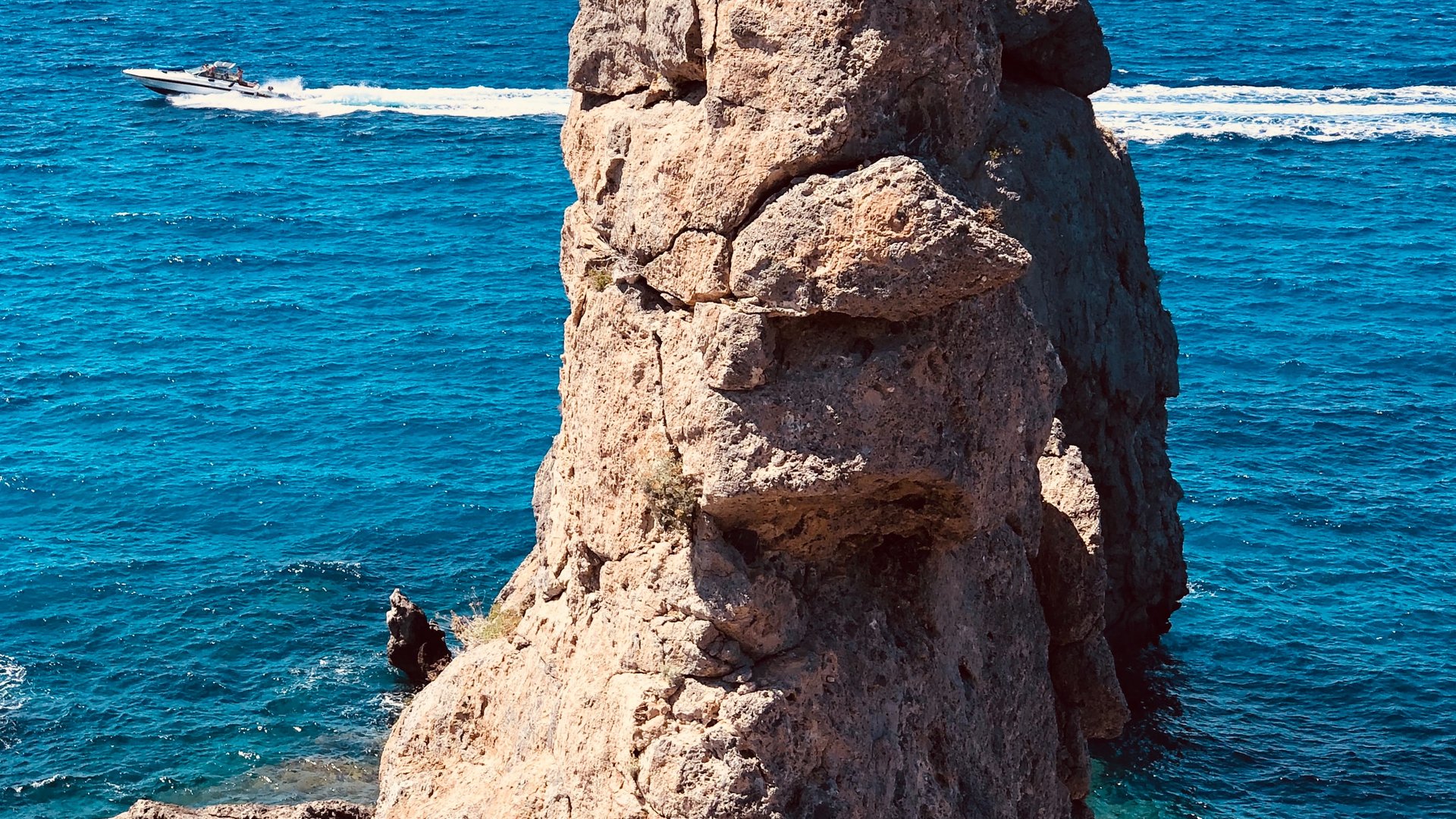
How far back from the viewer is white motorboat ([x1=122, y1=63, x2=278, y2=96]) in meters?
95.3

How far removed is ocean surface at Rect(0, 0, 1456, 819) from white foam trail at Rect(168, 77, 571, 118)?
37 centimetres

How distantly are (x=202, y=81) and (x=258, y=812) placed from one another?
7735 centimetres

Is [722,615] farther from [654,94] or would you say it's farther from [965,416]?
[654,94]

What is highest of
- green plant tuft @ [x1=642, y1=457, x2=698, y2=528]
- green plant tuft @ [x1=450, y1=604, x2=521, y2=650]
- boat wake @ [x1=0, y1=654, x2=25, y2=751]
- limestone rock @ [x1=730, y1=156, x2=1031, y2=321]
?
limestone rock @ [x1=730, y1=156, x2=1031, y2=321]

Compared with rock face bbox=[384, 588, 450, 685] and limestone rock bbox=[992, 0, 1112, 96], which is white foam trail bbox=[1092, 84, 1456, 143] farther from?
rock face bbox=[384, 588, 450, 685]

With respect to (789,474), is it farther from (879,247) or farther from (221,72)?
(221,72)

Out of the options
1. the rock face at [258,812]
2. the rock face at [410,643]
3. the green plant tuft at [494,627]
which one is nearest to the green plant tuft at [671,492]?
the green plant tuft at [494,627]

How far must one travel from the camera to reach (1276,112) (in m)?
88.2

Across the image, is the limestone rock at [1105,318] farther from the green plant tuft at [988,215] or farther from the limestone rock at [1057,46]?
the green plant tuft at [988,215]

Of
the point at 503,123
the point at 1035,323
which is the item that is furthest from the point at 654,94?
the point at 503,123

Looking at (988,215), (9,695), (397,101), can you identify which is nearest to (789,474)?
(988,215)

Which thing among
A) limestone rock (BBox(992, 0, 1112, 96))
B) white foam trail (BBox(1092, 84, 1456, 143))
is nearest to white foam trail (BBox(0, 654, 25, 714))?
limestone rock (BBox(992, 0, 1112, 96))

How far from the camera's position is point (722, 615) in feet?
50.5

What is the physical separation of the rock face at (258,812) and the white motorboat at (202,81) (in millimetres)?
74320
